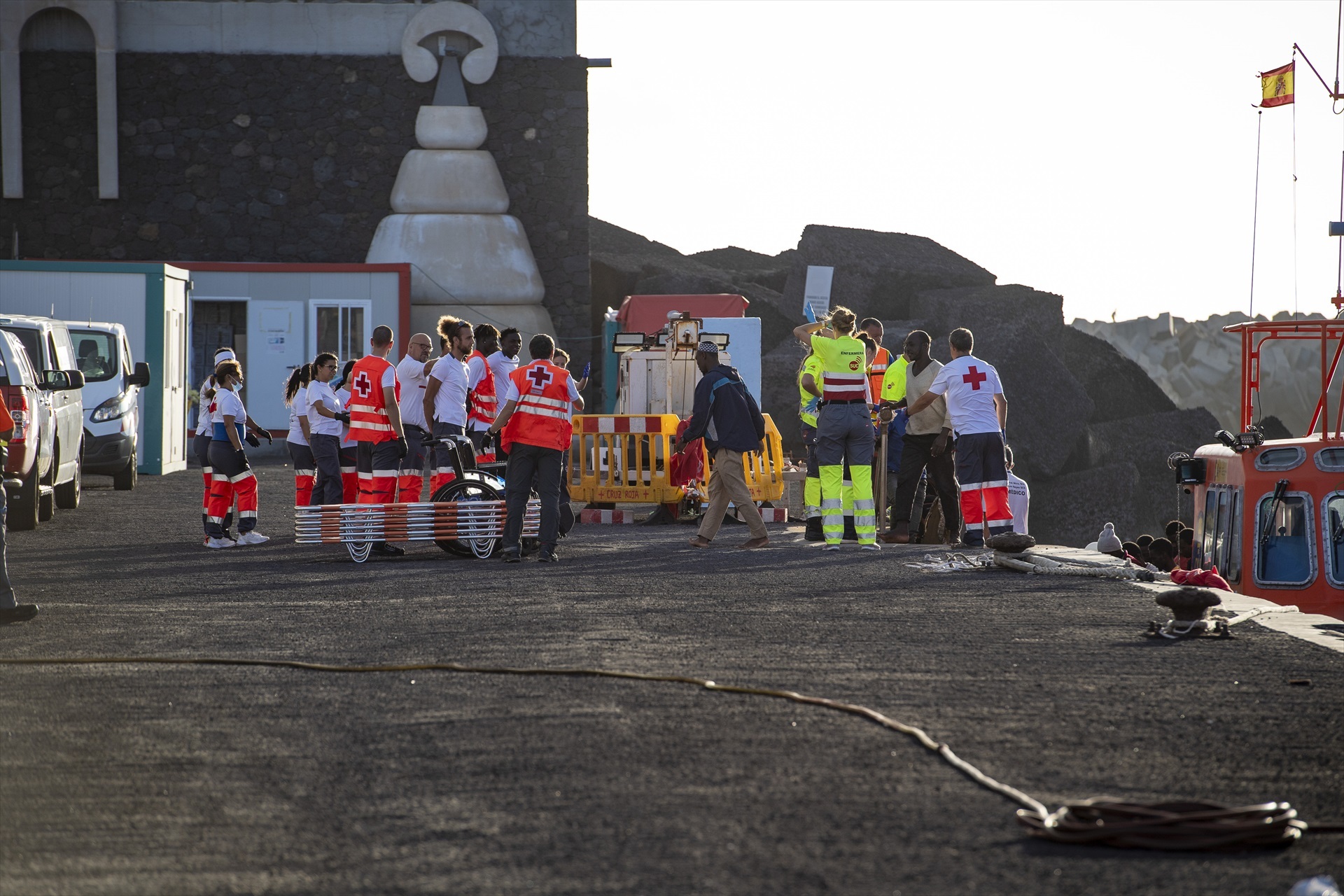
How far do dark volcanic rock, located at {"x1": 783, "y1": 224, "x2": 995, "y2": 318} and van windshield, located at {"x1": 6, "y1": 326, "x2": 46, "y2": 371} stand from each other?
22.8 m

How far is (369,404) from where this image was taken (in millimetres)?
13266

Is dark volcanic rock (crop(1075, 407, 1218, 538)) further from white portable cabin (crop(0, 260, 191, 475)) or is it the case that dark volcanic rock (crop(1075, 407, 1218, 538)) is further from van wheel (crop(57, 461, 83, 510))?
van wheel (crop(57, 461, 83, 510))

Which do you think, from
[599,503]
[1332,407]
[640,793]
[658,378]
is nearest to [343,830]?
[640,793]

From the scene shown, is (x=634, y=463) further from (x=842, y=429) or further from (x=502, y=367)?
(x=842, y=429)

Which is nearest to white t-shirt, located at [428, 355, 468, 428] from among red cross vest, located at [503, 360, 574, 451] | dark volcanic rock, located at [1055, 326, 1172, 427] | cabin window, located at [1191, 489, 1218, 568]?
red cross vest, located at [503, 360, 574, 451]

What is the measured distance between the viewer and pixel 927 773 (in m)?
5.25

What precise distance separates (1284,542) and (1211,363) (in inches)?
1875

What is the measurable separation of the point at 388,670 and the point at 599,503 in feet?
37.1

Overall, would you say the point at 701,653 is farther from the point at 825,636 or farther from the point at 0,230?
the point at 0,230

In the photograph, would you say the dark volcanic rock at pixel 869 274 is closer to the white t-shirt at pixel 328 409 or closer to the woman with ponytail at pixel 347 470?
the woman with ponytail at pixel 347 470

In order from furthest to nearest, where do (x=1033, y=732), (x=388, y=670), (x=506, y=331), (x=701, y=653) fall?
(x=506, y=331)
(x=701, y=653)
(x=388, y=670)
(x=1033, y=732)

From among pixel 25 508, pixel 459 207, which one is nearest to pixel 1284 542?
pixel 25 508

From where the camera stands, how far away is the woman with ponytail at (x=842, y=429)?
13.8 metres

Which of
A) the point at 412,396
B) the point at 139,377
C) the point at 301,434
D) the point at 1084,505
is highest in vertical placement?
the point at 139,377
